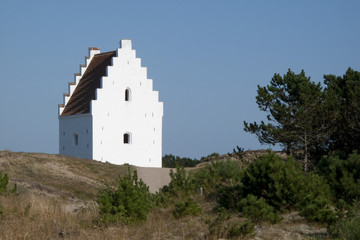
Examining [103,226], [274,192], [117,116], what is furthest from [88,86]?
[103,226]

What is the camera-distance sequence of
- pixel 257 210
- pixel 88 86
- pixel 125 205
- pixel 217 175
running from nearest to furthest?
pixel 257 210 → pixel 125 205 → pixel 217 175 → pixel 88 86

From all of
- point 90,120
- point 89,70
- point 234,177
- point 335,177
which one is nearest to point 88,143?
point 90,120

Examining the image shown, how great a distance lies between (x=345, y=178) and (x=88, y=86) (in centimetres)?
3371

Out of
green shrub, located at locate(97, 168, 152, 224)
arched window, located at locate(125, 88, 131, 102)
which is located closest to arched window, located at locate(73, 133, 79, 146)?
arched window, located at locate(125, 88, 131, 102)

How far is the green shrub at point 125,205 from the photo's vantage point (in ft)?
41.4

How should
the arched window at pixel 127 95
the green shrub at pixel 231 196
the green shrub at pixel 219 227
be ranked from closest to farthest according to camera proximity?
the green shrub at pixel 219 227, the green shrub at pixel 231 196, the arched window at pixel 127 95

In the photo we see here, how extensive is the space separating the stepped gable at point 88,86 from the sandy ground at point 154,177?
27.2 feet

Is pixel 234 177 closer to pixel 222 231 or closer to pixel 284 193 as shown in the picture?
pixel 284 193

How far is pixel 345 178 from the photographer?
1343 cm

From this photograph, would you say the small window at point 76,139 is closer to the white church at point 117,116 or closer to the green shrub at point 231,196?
the white church at point 117,116

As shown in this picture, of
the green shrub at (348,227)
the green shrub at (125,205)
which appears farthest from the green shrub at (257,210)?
the green shrub at (125,205)

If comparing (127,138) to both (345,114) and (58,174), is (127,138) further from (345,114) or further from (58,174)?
(345,114)

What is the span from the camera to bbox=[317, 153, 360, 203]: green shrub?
13.3 metres

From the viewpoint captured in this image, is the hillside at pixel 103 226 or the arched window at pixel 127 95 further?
the arched window at pixel 127 95
